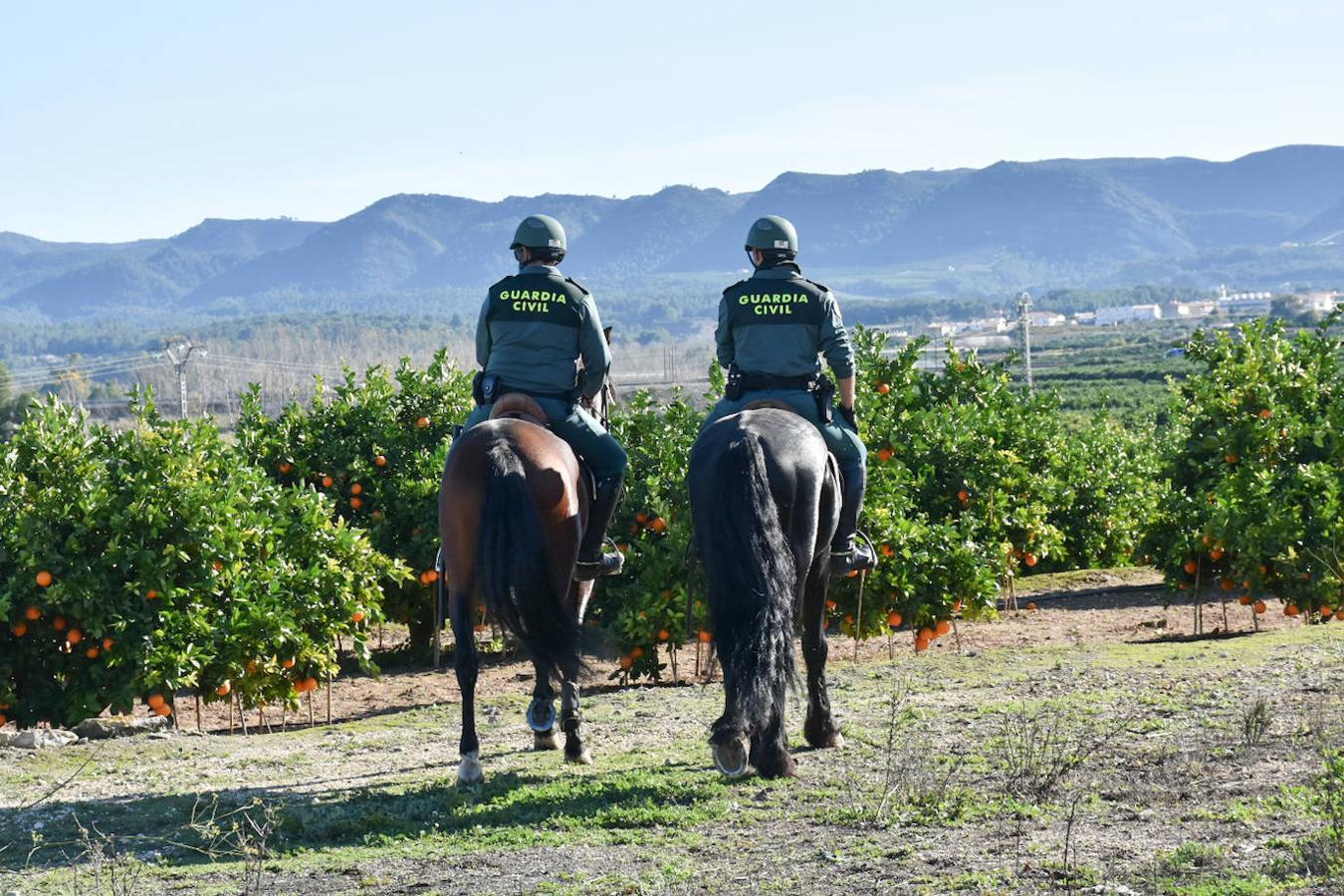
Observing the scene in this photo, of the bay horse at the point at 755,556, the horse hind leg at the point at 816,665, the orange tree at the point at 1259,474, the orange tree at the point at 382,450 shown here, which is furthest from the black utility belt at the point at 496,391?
the orange tree at the point at 1259,474

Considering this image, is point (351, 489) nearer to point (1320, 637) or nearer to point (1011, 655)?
point (1011, 655)

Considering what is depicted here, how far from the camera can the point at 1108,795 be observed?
22.2ft

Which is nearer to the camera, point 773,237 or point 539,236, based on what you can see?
point 773,237

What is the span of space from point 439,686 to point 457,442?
229 inches

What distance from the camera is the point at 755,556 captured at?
736 cm

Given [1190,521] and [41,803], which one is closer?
[41,803]

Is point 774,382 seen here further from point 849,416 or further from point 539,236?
point 539,236

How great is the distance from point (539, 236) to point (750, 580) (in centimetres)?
277

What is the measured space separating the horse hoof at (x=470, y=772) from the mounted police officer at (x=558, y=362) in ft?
4.28

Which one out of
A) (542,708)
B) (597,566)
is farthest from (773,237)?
(542,708)

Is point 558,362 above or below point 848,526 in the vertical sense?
above

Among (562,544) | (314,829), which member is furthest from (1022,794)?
(314,829)

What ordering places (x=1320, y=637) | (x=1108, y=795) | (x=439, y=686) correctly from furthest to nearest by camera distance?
1. (x=439, y=686)
2. (x=1320, y=637)
3. (x=1108, y=795)

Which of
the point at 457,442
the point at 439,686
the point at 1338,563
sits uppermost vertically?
the point at 457,442
